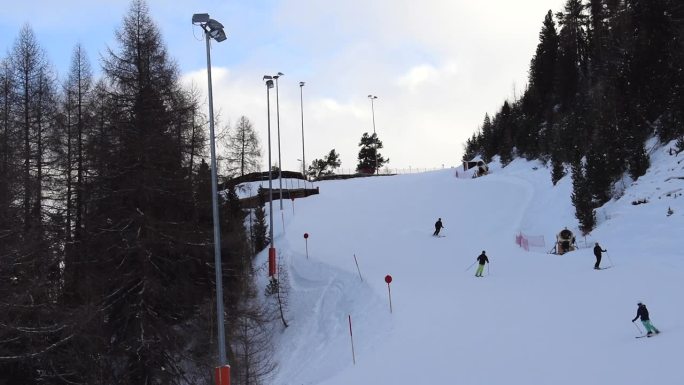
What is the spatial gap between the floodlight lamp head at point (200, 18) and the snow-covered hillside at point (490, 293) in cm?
1021

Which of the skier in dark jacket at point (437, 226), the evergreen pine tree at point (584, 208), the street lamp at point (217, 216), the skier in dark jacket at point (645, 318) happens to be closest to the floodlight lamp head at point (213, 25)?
the street lamp at point (217, 216)

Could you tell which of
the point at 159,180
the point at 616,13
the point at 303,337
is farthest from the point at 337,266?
the point at 616,13

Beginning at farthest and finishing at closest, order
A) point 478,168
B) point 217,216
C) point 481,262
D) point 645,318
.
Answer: point 478,168 < point 481,262 < point 217,216 < point 645,318

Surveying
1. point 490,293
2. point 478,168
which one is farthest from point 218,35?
point 478,168

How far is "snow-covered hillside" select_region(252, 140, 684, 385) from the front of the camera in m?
13.2

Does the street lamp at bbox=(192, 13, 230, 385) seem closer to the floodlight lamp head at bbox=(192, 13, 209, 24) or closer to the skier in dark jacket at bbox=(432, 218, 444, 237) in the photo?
the floodlight lamp head at bbox=(192, 13, 209, 24)

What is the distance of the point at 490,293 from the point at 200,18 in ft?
47.3

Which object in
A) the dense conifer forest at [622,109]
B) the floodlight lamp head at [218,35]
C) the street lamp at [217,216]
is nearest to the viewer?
the street lamp at [217,216]

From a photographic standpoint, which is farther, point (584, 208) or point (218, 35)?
point (584, 208)

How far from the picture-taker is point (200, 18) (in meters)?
13.4

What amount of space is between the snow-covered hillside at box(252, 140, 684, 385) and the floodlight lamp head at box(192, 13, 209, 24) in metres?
10.2

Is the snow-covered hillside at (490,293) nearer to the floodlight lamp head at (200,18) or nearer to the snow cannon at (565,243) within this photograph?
the snow cannon at (565,243)

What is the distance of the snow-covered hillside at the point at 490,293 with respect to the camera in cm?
1318

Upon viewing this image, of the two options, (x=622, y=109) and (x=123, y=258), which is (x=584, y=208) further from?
(x=123, y=258)
